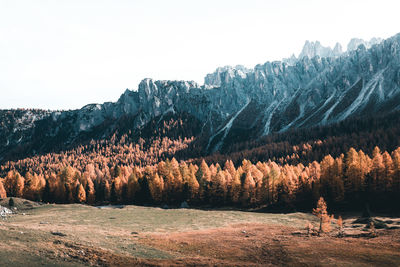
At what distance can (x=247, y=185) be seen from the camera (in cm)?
10569

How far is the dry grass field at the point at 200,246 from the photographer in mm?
35312

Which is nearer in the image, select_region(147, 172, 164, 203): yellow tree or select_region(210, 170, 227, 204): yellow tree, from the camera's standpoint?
select_region(210, 170, 227, 204): yellow tree

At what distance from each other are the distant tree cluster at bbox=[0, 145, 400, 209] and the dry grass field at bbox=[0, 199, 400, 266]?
22420 millimetres

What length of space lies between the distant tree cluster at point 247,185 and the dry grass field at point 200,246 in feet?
73.6

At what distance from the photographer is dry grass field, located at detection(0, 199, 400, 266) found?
35.3m

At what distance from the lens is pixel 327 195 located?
9400 centimetres

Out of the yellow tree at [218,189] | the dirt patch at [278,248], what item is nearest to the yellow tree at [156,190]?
the yellow tree at [218,189]

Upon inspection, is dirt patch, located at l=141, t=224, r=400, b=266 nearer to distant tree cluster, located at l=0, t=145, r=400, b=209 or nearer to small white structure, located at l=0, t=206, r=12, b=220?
distant tree cluster, located at l=0, t=145, r=400, b=209

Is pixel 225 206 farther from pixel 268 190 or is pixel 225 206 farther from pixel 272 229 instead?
pixel 272 229

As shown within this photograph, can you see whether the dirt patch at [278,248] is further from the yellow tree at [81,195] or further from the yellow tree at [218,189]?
the yellow tree at [81,195]

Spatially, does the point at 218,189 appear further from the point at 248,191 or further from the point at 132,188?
the point at 132,188

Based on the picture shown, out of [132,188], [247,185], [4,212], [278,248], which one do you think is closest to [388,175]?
[247,185]

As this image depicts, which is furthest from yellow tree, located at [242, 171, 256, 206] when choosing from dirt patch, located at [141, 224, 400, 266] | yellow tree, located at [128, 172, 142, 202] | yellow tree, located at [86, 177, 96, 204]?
yellow tree, located at [86, 177, 96, 204]

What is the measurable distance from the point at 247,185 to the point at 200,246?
6088 centimetres
